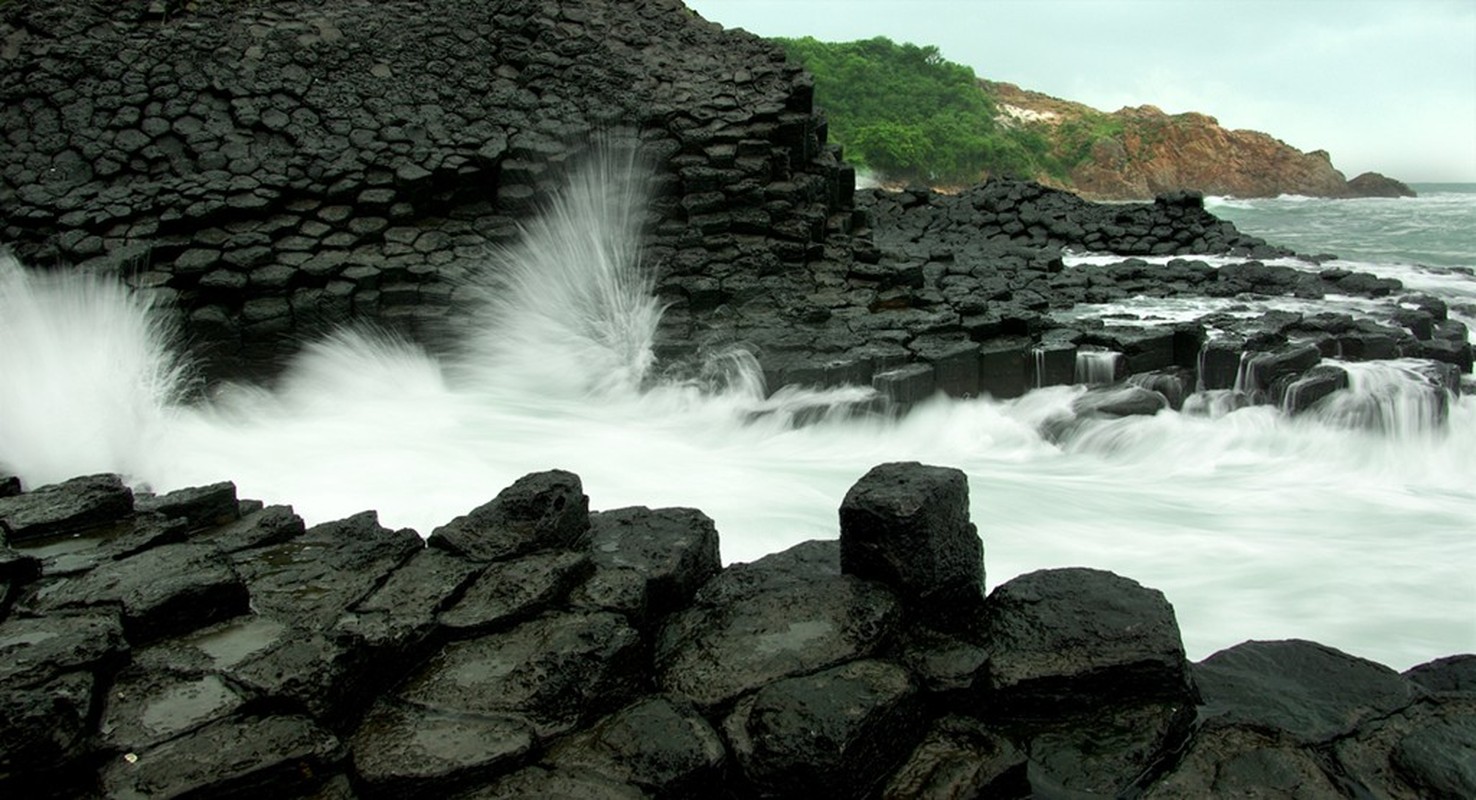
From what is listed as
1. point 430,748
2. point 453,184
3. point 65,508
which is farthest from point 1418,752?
point 453,184

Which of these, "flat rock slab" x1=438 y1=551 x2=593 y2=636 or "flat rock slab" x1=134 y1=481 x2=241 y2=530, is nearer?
"flat rock slab" x1=438 y1=551 x2=593 y2=636

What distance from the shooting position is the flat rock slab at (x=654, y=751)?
8.66 ft

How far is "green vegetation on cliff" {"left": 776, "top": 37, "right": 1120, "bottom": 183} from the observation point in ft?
129

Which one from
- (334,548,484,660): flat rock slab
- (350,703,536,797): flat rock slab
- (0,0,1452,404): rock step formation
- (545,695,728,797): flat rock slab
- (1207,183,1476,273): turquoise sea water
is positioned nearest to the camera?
(350,703,536,797): flat rock slab

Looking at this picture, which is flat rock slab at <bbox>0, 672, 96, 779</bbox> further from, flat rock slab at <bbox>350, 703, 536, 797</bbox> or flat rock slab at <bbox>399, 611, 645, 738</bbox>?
flat rock slab at <bbox>399, 611, 645, 738</bbox>

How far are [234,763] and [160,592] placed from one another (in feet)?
3.18

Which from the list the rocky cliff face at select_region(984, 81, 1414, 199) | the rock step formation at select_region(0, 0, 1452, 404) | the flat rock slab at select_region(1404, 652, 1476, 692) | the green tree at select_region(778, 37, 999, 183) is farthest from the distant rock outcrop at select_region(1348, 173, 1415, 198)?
the flat rock slab at select_region(1404, 652, 1476, 692)

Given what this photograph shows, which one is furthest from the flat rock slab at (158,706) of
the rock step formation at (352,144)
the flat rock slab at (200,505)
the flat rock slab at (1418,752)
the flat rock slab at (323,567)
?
the rock step formation at (352,144)

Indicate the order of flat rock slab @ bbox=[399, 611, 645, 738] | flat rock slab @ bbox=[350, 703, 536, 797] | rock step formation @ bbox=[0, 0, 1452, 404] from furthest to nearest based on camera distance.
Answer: rock step formation @ bbox=[0, 0, 1452, 404]
flat rock slab @ bbox=[399, 611, 645, 738]
flat rock slab @ bbox=[350, 703, 536, 797]

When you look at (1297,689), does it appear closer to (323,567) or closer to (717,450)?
(323,567)

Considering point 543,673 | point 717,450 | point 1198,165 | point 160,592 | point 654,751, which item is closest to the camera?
point 654,751

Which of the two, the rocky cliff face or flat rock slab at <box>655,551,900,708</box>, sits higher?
the rocky cliff face

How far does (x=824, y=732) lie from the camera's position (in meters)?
2.65

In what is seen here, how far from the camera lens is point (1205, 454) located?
23.2 ft
